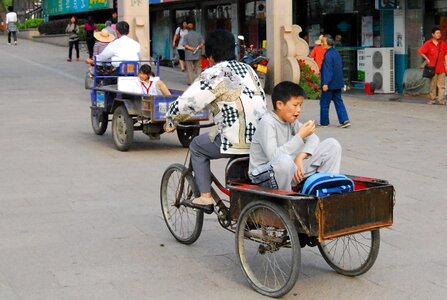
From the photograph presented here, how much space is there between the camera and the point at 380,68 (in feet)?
66.6

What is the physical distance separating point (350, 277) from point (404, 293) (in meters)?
0.49

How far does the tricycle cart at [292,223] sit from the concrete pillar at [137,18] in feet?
46.5

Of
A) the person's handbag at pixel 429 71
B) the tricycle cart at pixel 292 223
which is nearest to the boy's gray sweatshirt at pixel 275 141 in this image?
the tricycle cart at pixel 292 223

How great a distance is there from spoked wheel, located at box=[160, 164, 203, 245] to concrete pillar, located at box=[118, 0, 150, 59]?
13.5m

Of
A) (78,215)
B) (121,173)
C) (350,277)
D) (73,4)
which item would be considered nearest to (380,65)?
(121,173)

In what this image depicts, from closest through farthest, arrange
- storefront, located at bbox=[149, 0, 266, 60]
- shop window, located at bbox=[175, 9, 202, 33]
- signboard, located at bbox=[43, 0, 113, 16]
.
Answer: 1. storefront, located at bbox=[149, 0, 266, 60]
2. shop window, located at bbox=[175, 9, 202, 33]
3. signboard, located at bbox=[43, 0, 113, 16]

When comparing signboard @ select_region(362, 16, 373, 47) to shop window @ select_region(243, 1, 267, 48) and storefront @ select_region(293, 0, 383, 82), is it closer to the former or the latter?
storefront @ select_region(293, 0, 383, 82)

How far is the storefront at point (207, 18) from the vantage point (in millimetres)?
25812

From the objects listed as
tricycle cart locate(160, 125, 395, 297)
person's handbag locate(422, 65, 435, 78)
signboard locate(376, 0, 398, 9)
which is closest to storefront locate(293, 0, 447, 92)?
signboard locate(376, 0, 398, 9)

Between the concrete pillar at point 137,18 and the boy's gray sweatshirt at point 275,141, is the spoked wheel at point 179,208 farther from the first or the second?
the concrete pillar at point 137,18

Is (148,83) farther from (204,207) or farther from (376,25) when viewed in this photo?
(376,25)

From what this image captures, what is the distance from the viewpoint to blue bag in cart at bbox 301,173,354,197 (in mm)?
5684

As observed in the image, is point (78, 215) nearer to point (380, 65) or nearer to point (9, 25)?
point (380, 65)

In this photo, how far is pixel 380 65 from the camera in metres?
20.3
